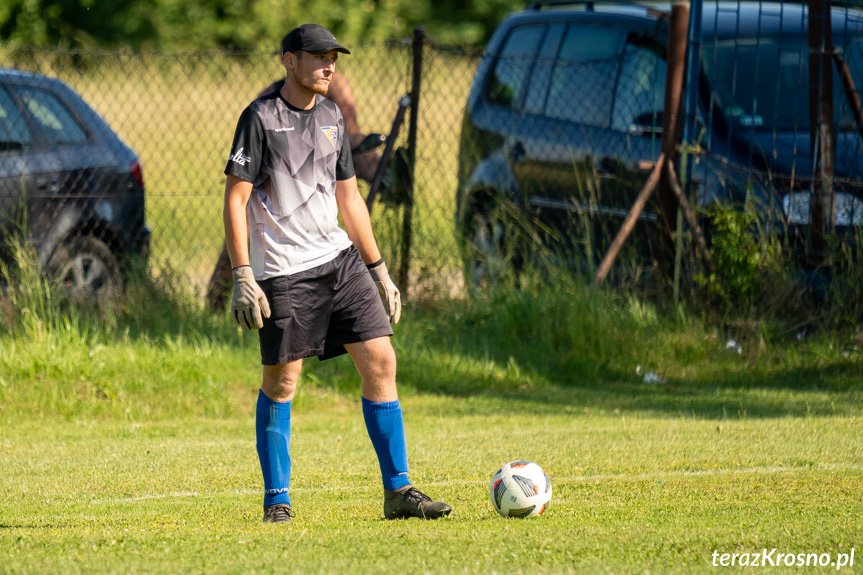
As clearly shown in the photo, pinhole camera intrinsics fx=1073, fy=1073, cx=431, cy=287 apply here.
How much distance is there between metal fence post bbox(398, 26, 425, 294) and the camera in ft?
28.1

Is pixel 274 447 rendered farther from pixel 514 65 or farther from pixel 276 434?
pixel 514 65

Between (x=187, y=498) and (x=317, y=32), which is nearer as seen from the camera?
(x=317, y=32)

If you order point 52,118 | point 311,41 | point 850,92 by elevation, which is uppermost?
point 311,41

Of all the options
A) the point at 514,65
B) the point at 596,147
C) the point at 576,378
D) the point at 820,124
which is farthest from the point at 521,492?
the point at 514,65

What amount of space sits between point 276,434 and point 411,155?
454 centimetres

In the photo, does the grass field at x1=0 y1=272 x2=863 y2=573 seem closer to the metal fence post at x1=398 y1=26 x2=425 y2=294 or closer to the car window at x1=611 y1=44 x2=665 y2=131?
the metal fence post at x1=398 y1=26 x2=425 y2=294

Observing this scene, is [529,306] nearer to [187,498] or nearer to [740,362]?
[740,362]

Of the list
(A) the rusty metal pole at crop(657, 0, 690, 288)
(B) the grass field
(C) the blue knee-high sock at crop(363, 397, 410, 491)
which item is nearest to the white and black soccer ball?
(B) the grass field

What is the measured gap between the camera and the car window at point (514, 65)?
29.5ft

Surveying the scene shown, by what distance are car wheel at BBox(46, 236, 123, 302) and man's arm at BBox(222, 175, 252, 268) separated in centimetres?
427

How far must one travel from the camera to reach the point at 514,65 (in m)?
9.15

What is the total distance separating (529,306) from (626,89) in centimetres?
187

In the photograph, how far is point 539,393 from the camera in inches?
305

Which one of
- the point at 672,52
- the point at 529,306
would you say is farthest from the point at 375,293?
the point at 672,52
